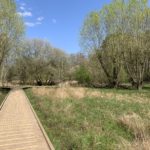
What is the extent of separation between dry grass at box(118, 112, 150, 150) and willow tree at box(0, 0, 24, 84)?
2606 cm

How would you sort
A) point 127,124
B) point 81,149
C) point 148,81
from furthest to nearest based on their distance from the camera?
point 148,81 < point 127,124 < point 81,149

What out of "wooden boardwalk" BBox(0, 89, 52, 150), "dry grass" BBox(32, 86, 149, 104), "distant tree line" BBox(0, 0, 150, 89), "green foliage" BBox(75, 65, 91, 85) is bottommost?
"wooden boardwalk" BBox(0, 89, 52, 150)

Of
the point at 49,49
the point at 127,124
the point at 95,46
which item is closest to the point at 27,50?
the point at 49,49

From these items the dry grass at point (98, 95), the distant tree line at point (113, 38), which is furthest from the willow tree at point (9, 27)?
the dry grass at point (98, 95)

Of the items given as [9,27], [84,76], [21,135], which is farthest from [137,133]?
[84,76]

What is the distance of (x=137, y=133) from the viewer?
30.9ft

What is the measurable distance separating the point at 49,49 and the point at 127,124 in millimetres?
68508

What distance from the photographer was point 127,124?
10562 millimetres

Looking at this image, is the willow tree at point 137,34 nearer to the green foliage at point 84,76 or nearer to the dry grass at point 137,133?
the green foliage at point 84,76

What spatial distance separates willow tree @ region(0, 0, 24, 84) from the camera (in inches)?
1313

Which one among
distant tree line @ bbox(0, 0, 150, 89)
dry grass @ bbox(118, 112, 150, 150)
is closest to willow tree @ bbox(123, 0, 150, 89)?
distant tree line @ bbox(0, 0, 150, 89)

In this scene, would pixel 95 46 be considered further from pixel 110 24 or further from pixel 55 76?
pixel 55 76

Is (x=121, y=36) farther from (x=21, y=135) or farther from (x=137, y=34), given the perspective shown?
(x=21, y=135)

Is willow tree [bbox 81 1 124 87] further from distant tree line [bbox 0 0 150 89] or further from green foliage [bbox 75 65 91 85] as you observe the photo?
green foliage [bbox 75 65 91 85]
